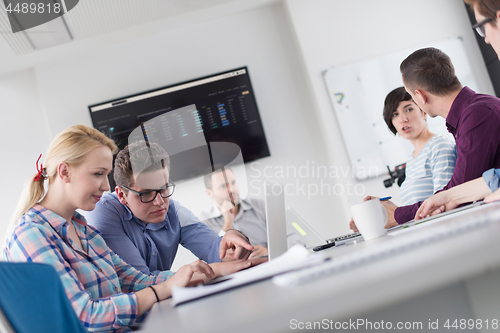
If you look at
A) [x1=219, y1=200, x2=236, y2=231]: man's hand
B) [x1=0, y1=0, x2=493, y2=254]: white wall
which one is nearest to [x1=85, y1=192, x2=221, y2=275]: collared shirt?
[x1=219, y1=200, x2=236, y2=231]: man's hand

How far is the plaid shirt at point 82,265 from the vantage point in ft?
2.80

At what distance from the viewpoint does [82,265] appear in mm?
1022

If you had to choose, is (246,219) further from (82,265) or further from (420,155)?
(82,265)

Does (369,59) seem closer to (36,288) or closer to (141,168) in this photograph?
(141,168)

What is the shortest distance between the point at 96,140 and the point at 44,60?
2282mm

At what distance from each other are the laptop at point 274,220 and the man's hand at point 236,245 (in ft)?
0.56

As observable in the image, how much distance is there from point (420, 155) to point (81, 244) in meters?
1.78

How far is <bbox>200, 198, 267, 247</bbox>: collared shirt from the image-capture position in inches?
97.6

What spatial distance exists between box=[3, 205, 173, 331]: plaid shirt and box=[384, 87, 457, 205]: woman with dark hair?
1.46m

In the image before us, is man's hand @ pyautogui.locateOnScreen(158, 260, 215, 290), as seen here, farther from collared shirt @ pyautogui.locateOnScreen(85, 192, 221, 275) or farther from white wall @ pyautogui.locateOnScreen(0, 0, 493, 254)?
white wall @ pyautogui.locateOnScreen(0, 0, 493, 254)

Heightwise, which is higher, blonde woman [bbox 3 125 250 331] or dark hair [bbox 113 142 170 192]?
dark hair [bbox 113 142 170 192]

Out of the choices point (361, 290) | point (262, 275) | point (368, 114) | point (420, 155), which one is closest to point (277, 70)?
point (368, 114)

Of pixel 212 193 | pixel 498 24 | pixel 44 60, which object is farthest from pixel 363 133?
pixel 44 60

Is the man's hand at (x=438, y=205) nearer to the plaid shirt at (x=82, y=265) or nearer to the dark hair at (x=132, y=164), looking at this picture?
the plaid shirt at (x=82, y=265)
